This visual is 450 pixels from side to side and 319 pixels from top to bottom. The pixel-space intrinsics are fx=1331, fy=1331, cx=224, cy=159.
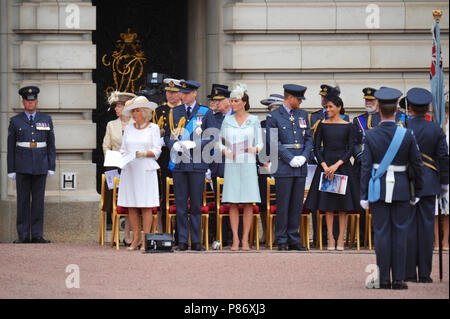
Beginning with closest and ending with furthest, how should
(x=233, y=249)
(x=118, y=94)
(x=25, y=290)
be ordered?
(x=25, y=290), (x=233, y=249), (x=118, y=94)

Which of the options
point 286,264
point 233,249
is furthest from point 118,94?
point 286,264

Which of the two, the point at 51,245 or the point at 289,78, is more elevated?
the point at 289,78

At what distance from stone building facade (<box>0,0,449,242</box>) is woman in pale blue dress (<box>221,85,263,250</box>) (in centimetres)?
236

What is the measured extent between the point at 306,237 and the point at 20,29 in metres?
4.91

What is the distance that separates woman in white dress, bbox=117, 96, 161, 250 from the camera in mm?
15844

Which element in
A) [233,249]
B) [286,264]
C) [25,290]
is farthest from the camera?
[233,249]

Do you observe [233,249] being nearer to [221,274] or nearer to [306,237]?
[306,237]

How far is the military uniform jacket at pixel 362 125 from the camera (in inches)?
645

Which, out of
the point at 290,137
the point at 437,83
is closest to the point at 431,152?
the point at 437,83

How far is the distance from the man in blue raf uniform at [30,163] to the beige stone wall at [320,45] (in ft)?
9.03

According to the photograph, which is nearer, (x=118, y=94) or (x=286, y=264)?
(x=286, y=264)

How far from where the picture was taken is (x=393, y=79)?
18.7 metres

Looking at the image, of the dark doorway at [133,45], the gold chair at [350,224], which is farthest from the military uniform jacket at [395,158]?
the dark doorway at [133,45]

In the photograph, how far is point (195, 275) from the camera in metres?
13.2
